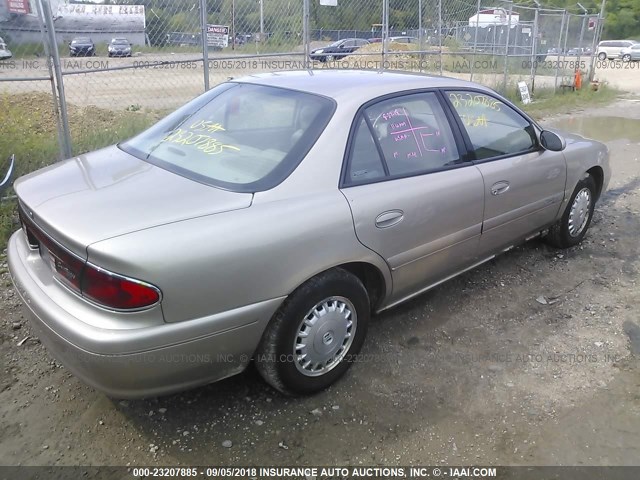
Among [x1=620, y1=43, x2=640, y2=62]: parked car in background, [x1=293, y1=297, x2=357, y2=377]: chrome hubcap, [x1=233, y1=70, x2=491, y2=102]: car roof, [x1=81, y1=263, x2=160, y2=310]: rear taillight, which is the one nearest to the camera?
[x1=81, y1=263, x2=160, y2=310]: rear taillight

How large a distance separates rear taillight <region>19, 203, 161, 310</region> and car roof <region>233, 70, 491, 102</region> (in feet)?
5.15

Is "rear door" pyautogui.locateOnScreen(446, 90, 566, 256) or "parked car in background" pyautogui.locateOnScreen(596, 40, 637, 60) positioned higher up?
"rear door" pyautogui.locateOnScreen(446, 90, 566, 256)

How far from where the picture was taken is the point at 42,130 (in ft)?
26.1

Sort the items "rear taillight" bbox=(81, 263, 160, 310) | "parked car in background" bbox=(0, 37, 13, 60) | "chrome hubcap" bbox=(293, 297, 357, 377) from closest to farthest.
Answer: "rear taillight" bbox=(81, 263, 160, 310)
"chrome hubcap" bbox=(293, 297, 357, 377)
"parked car in background" bbox=(0, 37, 13, 60)

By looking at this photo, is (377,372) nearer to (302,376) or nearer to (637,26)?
(302,376)

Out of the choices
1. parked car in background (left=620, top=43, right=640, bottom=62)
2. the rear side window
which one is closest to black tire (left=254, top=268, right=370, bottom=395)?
the rear side window

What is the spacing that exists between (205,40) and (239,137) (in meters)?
4.02

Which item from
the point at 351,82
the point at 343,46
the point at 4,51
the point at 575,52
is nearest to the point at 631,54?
the point at 575,52

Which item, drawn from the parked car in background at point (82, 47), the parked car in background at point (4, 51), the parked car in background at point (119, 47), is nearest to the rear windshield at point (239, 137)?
the parked car in background at point (4, 51)

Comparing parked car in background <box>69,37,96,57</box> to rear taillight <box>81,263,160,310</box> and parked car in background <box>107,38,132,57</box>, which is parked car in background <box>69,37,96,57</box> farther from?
rear taillight <box>81,263,160,310</box>

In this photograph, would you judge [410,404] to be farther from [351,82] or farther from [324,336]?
[351,82]

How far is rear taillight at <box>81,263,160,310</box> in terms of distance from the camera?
216 cm

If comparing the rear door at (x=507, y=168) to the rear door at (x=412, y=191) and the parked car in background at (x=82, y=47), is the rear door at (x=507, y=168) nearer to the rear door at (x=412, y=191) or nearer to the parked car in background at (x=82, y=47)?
the rear door at (x=412, y=191)

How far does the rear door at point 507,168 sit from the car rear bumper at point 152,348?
6.29 ft
